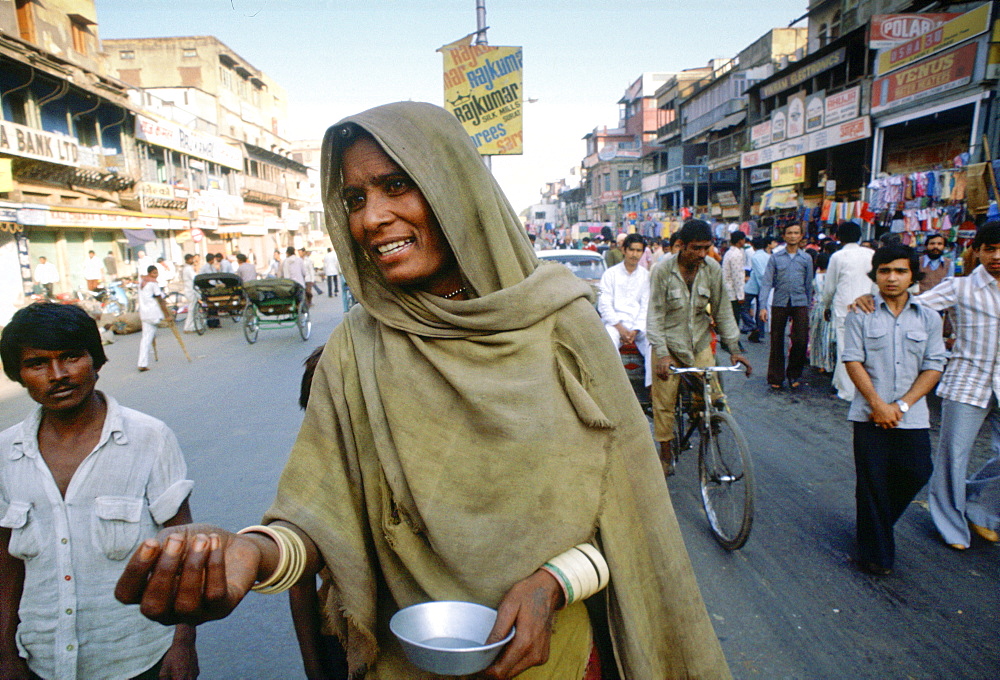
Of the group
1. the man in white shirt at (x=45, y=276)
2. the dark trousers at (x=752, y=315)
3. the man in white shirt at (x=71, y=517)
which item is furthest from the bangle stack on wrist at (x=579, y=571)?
the man in white shirt at (x=45, y=276)

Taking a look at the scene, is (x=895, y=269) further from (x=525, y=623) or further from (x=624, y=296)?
(x=525, y=623)

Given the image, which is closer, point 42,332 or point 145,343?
point 42,332

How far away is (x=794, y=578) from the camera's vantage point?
10.5 ft

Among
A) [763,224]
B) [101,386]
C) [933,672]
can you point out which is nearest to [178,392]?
[101,386]

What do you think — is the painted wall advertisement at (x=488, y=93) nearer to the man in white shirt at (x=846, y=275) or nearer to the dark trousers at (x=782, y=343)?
the dark trousers at (x=782, y=343)

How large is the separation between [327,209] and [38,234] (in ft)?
73.4

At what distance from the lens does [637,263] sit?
6.05 meters

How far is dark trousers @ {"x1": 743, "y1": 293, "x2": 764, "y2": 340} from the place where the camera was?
34.1 ft

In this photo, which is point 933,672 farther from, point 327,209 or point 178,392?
point 178,392

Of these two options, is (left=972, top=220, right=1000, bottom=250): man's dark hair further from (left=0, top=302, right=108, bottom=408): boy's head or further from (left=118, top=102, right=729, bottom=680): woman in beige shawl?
(left=0, top=302, right=108, bottom=408): boy's head

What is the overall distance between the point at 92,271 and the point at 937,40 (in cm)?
2411

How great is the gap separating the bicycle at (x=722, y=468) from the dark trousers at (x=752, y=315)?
666cm

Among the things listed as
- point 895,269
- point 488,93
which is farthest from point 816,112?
point 895,269

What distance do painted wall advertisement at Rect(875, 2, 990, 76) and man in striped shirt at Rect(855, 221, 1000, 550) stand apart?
31.0 feet
